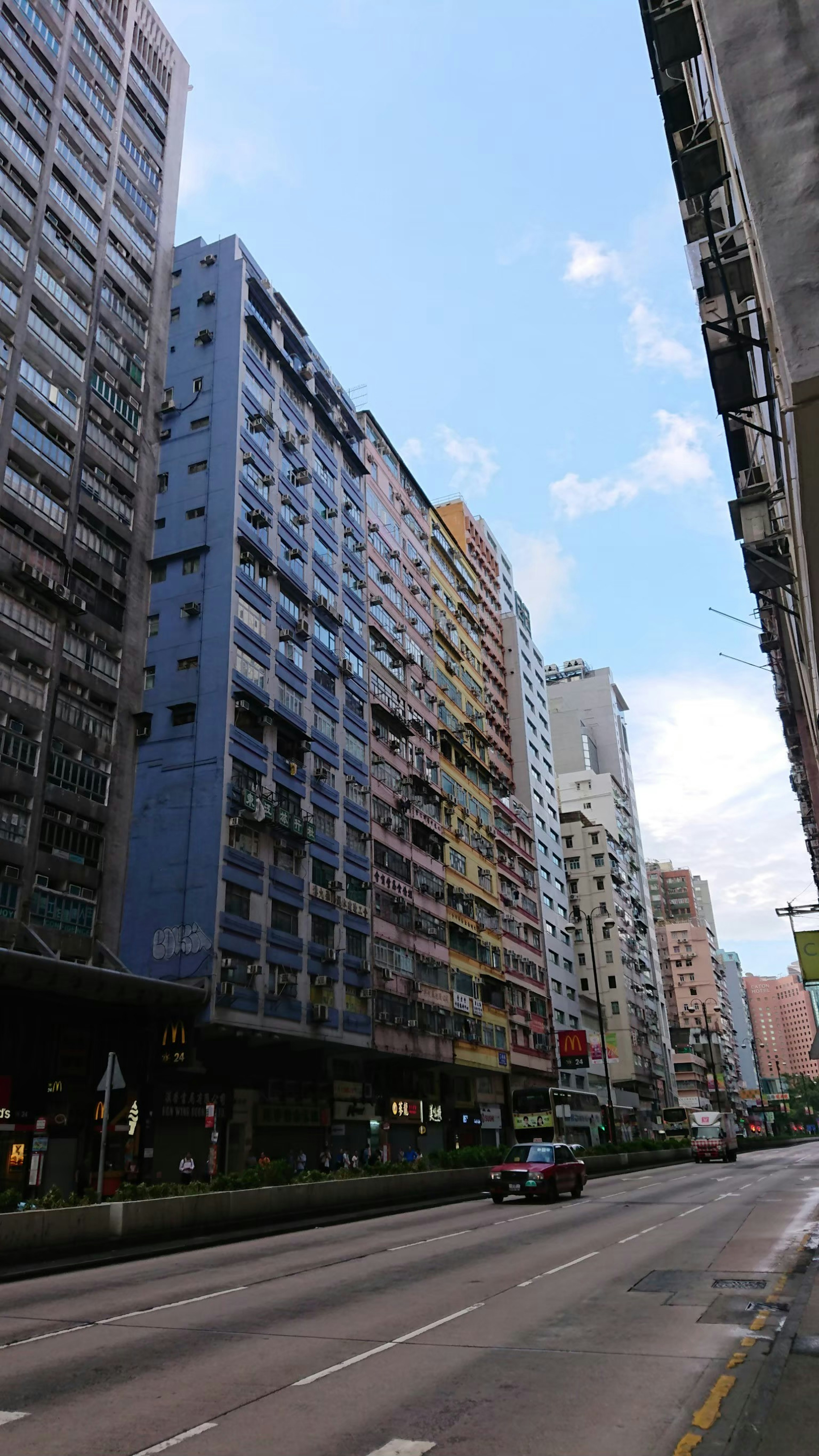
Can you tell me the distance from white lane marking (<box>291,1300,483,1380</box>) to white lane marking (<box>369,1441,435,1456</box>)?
1.58 m

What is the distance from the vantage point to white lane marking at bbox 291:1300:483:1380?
8359mm

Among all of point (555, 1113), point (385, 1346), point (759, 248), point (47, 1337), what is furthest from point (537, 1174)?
point (555, 1113)

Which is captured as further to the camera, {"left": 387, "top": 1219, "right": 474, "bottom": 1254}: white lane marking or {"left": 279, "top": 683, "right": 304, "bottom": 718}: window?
{"left": 279, "top": 683, "right": 304, "bottom": 718}: window

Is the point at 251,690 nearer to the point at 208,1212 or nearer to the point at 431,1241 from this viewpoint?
the point at 208,1212

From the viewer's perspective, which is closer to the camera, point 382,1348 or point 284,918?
point 382,1348

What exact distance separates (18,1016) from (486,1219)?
61.5 feet

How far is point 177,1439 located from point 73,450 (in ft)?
140

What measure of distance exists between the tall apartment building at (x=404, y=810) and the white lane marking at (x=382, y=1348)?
37508mm

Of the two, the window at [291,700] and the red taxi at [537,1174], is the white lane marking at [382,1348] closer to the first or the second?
the red taxi at [537,1174]

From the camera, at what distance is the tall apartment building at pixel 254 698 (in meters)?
39.1

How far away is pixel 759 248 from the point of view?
37.9 feet

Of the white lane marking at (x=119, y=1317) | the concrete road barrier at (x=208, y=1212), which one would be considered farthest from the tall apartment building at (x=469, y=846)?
the white lane marking at (x=119, y=1317)

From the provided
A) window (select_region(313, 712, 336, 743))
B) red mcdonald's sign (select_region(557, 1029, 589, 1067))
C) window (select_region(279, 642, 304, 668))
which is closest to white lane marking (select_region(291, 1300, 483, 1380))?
window (select_region(279, 642, 304, 668))

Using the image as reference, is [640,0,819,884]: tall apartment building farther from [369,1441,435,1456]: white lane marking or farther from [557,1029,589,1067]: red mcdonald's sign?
[557,1029,589,1067]: red mcdonald's sign
